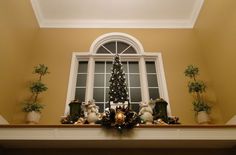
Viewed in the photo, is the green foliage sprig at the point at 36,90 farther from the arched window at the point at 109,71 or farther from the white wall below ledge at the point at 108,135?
the white wall below ledge at the point at 108,135

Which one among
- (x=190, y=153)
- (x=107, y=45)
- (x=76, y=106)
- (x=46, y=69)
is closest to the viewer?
(x=190, y=153)

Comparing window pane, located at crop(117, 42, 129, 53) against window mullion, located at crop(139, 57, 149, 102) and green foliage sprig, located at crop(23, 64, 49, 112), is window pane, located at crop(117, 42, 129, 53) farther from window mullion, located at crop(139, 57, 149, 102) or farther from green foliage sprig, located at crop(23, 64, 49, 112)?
green foliage sprig, located at crop(23, 64, 49, 112)

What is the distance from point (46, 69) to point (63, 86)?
0.49 m

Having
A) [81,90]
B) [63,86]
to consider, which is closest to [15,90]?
[63,86]

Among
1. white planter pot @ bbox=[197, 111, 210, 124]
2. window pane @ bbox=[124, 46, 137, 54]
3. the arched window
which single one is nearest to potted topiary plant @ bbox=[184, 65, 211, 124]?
white planter pot @ bbox=[197, 111, 210, 124]

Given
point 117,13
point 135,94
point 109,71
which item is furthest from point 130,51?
A: point 135,94

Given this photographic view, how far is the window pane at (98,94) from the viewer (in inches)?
186

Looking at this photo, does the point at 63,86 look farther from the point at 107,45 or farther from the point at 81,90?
the point at 107,45

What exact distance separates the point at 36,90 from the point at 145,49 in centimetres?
256

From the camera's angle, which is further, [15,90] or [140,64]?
[140,64]

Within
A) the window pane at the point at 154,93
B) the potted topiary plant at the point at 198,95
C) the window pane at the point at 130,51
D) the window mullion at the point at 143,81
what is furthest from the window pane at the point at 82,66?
the potted topiary plant at the point at 198,95

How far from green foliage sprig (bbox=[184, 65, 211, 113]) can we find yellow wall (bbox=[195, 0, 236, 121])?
299mm

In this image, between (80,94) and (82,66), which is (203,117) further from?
(82,66)

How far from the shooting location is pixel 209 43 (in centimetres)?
485
